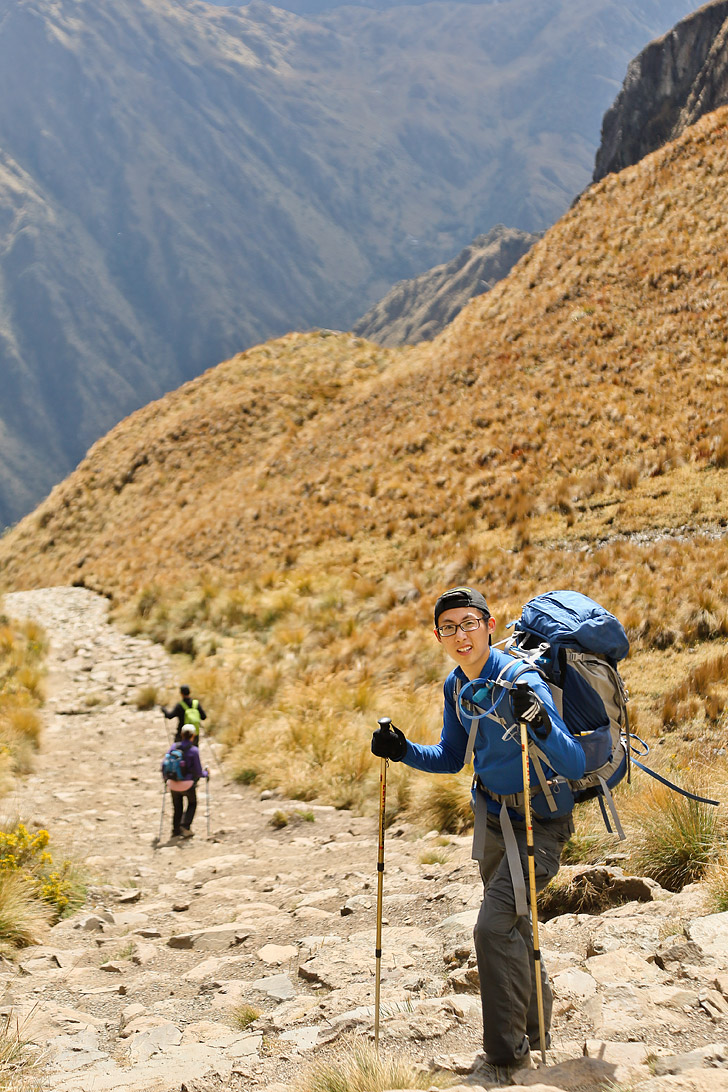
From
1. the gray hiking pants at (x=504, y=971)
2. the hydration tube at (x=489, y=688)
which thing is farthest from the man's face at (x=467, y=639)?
the gray hiking pants at (x=504, y=971)

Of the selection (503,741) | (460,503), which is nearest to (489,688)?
(503,741)

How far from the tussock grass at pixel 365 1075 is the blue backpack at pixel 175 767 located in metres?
5.75

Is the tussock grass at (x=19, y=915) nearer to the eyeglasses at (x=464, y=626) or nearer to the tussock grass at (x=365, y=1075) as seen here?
the tussock grass at (x=365, y=1075)

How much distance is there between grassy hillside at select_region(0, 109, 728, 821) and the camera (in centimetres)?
1038

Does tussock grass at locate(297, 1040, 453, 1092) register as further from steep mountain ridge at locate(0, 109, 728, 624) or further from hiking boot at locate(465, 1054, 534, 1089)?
steep mountain ridge at locate(0, 109, 728, 624)

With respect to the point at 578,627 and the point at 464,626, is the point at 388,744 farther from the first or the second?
the point at 578,627

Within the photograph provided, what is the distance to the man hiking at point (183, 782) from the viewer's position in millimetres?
9016

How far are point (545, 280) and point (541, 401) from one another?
863 centimetres

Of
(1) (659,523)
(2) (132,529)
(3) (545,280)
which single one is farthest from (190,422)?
(1) (659,523)

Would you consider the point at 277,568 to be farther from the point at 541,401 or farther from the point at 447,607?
the point at 447,607

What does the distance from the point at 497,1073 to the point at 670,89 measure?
242ft

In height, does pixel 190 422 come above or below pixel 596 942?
above

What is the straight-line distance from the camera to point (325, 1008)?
14.9ft

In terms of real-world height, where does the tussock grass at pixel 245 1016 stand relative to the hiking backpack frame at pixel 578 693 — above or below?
below
